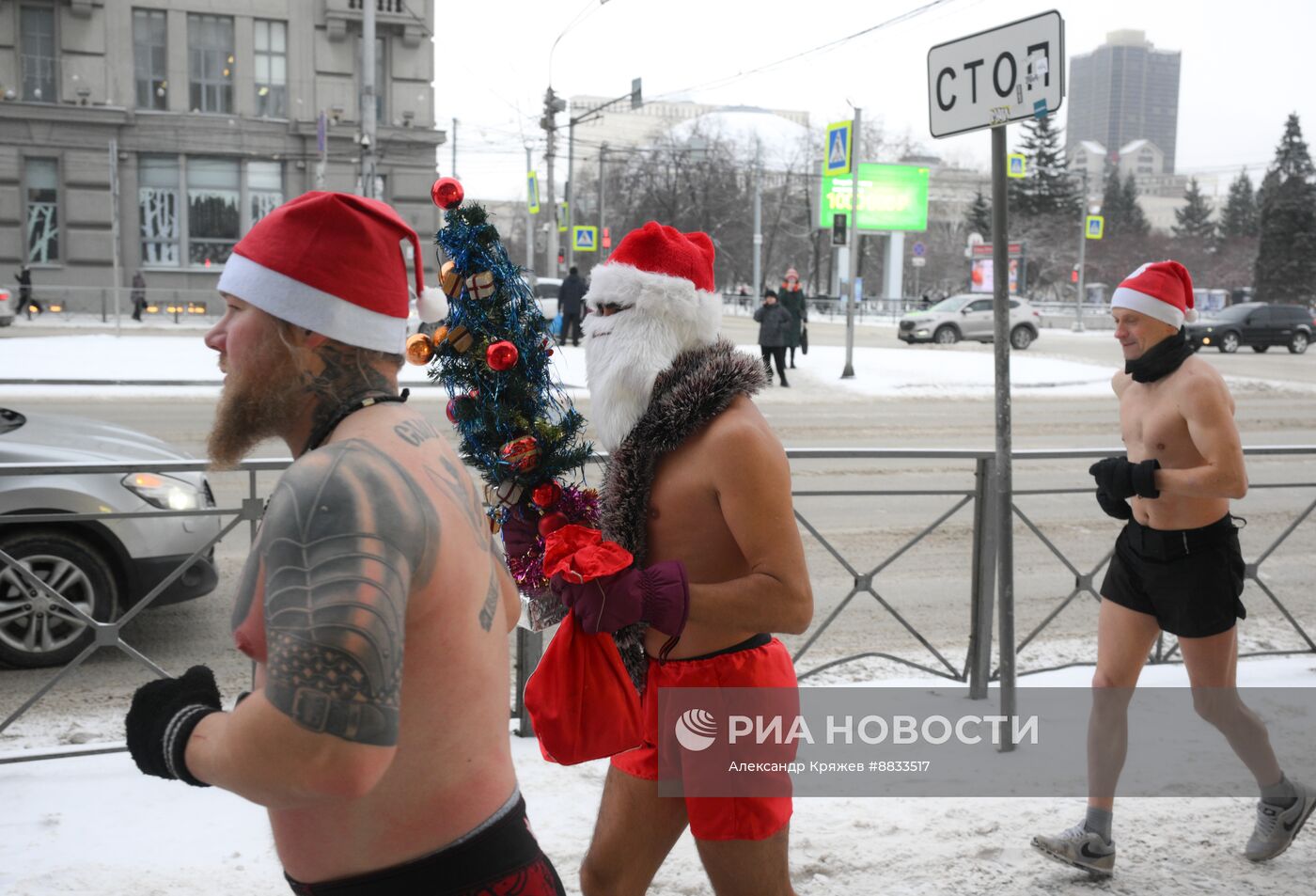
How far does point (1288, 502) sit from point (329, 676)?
11820 millimetres

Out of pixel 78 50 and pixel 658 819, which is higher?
pixel 78 50

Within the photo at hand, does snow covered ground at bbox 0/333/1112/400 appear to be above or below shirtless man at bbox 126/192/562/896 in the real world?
below

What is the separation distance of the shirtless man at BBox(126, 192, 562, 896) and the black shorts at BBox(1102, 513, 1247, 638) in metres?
2.57

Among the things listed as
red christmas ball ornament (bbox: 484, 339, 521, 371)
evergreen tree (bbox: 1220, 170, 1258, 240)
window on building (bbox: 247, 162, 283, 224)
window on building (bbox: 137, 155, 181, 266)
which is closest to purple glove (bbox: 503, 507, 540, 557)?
red christmas ball ornament (bbox: 484, 339, 521, 371)

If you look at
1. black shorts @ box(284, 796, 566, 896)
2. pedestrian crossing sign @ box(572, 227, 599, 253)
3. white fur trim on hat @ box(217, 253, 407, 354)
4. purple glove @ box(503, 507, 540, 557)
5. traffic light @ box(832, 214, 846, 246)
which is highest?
pedestrian crossing sign @ box(572, 227, 599, 253)

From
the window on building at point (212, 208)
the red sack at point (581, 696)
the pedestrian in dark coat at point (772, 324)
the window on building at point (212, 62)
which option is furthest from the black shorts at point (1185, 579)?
the window on building at point (212, 62)

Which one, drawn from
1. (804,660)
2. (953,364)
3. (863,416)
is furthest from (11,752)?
(953,364)

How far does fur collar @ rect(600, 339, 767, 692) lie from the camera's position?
261 cm

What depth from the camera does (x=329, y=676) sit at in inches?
58.2

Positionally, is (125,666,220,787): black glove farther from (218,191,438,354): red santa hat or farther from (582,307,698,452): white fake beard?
(582,307,698,452): white fake beard

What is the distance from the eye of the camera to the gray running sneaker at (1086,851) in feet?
12.1

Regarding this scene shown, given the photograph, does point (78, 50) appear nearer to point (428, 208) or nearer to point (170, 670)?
point (428, 208)

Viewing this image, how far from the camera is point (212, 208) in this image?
31.7m

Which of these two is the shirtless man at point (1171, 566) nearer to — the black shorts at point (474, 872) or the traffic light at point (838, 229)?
the black shorts at point (474, 872)
